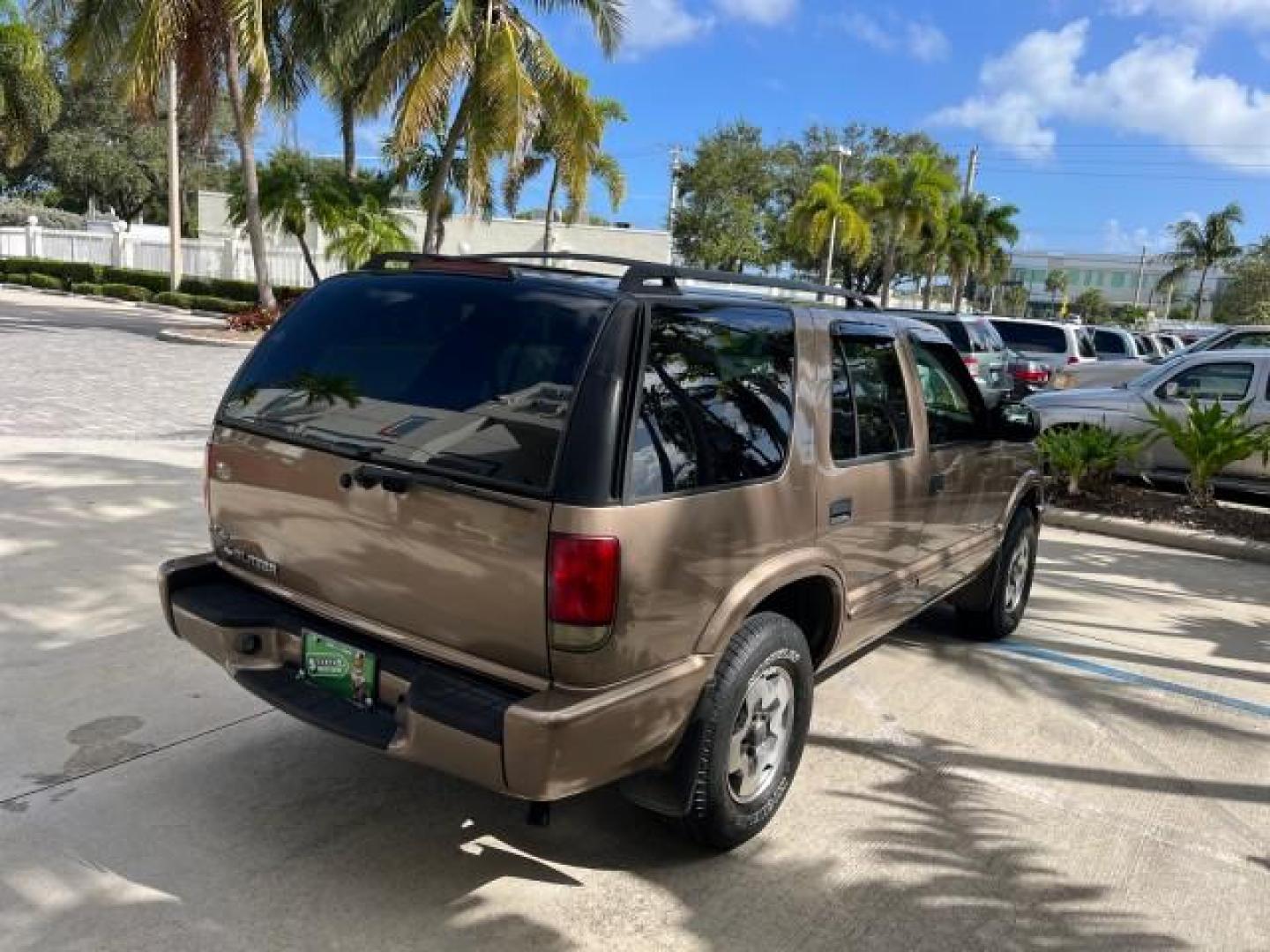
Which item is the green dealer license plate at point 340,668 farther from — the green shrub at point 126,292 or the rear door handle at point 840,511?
the green shrub at point 126,292

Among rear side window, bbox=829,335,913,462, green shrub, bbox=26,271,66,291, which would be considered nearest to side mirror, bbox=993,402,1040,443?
rear side window, bbox=829,335,913,462

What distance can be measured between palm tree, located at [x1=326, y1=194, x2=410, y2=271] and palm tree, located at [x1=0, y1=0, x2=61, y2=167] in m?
10.6

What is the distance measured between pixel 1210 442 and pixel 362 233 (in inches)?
717

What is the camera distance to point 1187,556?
816 centimetres

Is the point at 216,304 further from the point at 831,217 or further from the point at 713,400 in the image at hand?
the point at 713,400

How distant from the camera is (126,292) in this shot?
3195 cm

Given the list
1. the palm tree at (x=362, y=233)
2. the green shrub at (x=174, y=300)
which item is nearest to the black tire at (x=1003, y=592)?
the palm tree at (x=362, y=233)

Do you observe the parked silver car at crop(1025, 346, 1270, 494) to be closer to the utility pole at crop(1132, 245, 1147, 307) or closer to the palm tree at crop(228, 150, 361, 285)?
the palm tree at crop(228, 150, 361, 285)

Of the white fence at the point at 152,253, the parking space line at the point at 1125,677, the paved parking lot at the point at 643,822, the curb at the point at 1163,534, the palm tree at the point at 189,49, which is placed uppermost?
the palm tree at the point at 189,49

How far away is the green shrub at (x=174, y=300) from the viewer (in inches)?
1171

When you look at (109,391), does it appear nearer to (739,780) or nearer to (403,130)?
(403,130)

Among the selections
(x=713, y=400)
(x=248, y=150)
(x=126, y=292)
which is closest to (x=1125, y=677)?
(x=713, y=400)

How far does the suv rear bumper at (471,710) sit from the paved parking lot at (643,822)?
0.50 meters

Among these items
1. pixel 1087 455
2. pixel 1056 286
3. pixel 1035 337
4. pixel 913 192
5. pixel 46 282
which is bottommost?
pixel 1087 455
